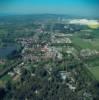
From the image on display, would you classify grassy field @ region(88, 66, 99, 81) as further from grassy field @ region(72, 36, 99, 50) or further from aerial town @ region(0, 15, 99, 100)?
grassy field @ region(72, 36, 99, 50)


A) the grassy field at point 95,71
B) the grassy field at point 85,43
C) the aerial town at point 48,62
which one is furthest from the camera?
the grassy field at point 85,43

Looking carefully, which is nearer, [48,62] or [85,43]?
[48,62]

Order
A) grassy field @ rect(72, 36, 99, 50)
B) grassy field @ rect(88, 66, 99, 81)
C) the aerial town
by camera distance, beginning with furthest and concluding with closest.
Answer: grassy field @ rect(72, 36, 99, 50) → grassy field @ rect(88, 66, 99, 81) → the aerial town

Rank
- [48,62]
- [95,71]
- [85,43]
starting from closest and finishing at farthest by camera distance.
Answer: [95,71], [48,62], [85,43]

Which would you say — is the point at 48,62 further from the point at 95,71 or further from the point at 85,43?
the point at 85,43

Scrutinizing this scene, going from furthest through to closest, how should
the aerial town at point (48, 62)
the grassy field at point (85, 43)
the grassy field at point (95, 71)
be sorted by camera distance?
the grassy field at point (85, 43) → the grassy field at point (95, 71) → the aerial town at point (48, 62)

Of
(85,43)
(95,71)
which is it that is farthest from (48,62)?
(85,43)

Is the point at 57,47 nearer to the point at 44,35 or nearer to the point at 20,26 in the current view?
the point at 44,35

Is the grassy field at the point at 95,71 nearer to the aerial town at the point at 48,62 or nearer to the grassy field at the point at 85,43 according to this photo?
the aerial town at the point at 48,62

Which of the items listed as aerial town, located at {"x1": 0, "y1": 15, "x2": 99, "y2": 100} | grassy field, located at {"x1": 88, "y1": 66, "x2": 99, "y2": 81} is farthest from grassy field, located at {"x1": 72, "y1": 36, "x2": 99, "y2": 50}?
grassy field, located at {"x1": 88, "y1": 66, "x2": 99, "y2": 81}

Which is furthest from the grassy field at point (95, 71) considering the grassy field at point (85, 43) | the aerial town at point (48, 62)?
the grassy field at point (85, 43)

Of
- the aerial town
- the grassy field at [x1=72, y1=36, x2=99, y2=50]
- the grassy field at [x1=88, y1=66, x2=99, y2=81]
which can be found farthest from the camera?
the grassy field at [x1=72, y1=36, x2=99, y2=50]

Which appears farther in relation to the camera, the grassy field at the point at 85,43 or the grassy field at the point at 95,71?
the grassy field at the point at 85,43
